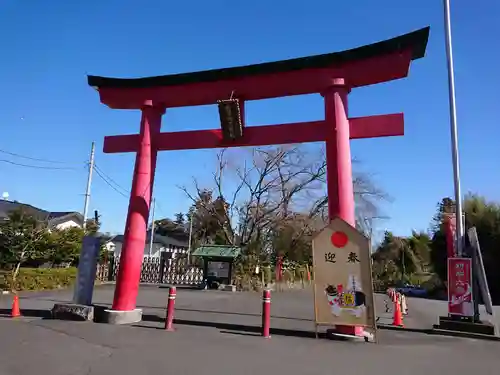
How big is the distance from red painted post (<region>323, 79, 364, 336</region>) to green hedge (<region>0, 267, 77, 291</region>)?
1727 centimetres

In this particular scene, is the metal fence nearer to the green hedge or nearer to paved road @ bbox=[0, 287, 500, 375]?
the green hedge

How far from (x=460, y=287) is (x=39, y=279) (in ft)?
64.7

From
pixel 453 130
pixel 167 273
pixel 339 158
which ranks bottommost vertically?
pixel 167 273

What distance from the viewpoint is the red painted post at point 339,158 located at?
8.98 m

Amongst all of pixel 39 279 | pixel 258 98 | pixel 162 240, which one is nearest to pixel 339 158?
pixel 258 98

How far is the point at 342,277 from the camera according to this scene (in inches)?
340

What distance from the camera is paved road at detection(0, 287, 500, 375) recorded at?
19.7 feet

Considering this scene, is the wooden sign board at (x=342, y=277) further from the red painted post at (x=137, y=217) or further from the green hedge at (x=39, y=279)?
the green hedge at (x=39, y=279)

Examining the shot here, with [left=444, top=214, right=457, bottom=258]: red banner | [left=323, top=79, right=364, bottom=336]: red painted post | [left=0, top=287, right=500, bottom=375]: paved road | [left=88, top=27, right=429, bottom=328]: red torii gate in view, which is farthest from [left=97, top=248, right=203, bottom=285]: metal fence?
[left=323, top=79, right=364, bottom=336]: red painted post

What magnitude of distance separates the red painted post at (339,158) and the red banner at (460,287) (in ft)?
12.3

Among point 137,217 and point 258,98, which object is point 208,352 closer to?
point 137,217

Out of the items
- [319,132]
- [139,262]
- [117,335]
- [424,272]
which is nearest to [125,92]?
[139,262]

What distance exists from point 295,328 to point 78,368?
600 centimetres

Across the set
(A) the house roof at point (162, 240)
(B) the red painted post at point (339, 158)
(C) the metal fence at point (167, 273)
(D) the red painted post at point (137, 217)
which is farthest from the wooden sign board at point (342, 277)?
(A) the house roof at point (162, 240)
